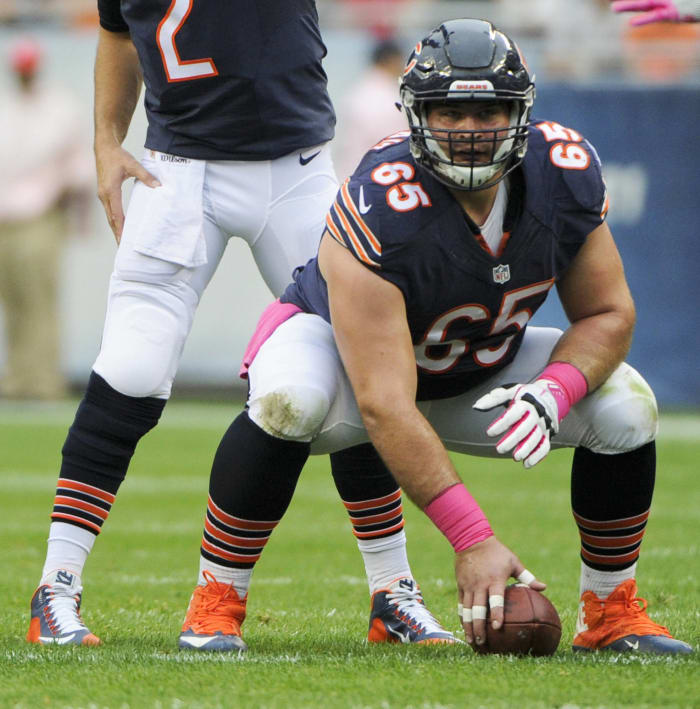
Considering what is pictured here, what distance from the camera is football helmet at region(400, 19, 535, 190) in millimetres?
3188

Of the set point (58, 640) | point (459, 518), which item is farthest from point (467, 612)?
point (58, 640)

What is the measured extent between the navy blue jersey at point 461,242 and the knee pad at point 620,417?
0.83ft

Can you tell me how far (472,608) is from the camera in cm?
303

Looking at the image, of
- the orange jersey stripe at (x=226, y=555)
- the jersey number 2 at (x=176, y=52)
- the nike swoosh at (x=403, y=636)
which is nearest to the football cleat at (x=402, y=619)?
the nike swoosh at (x=403, y=636)

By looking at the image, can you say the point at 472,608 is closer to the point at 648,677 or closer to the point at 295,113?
the point at 648,677

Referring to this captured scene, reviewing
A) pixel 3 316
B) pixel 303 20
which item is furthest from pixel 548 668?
pixel 3 316

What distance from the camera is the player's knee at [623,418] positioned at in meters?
3.34

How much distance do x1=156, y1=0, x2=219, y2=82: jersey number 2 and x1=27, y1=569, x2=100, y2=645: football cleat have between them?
1215 mm

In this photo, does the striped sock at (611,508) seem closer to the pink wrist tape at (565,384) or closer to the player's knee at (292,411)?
the pink wrist tape at (565,384)

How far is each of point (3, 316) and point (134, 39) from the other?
7.08 m

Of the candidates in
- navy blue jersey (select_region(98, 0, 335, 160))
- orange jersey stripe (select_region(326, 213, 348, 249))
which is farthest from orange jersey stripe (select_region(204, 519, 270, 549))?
navy blue jersey (select_region(98, 0, 335, 160))

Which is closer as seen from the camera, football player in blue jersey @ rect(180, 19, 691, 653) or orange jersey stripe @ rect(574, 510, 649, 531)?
football player in blue jersey @ rect(180, 19, 691, 653)

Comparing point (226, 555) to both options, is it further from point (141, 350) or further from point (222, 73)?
point (222, 73)

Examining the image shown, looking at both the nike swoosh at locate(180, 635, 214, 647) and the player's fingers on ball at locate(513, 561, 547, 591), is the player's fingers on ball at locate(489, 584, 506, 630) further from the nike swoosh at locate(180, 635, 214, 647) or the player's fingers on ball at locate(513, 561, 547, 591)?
the nike swoosh at locate(180, 635, 214, 647)
